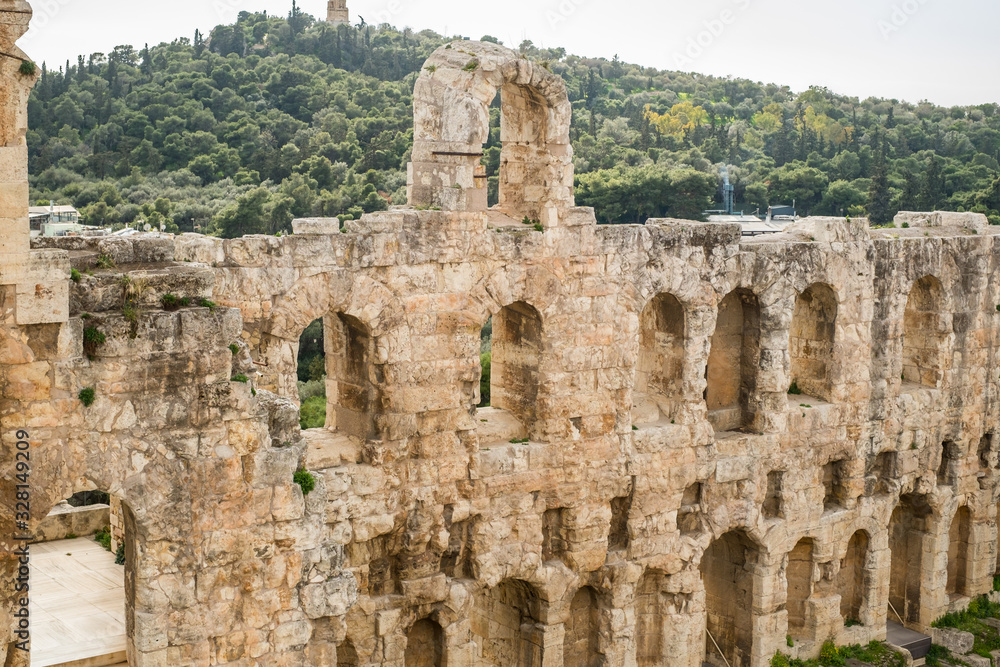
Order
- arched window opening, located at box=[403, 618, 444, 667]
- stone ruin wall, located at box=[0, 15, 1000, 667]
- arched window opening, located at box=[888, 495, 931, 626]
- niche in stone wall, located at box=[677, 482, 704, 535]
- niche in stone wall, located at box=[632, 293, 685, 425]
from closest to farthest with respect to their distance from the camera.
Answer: stone ruin wall, located at box=[0, 15, 1000, 667]
arched window opening, located at box=[403, 618, 444, 667]
niche in stone wall, located at box=[632, 293, 685, 425]
niche in stone wall, located at box=[677, 482, 704, 535]
arched window opening, located at box=[888, 495, 931, 626]

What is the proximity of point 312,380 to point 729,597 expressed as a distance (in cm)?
1347

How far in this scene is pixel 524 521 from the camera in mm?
17188

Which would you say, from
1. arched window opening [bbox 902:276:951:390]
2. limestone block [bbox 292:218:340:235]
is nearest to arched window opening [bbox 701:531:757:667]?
arched window opening [bbox 902:276:951:390]

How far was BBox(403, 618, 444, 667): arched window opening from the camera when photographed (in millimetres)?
17016

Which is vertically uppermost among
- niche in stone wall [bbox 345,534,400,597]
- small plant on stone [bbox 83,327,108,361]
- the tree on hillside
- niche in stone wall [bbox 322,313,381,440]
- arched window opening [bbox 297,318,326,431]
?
the tree on hillside

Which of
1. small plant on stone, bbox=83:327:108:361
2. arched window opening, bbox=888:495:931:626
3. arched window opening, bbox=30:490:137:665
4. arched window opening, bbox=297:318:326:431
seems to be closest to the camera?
small plant on stone, bbox=83:327:108:361

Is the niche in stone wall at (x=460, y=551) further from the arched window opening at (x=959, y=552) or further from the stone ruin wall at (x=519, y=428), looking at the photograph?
the arched window opening at (x=959, y=552)

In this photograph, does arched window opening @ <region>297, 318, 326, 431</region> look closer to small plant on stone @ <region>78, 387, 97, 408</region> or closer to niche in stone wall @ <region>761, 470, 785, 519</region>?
niche in stone wall @ <region>761, 470, 785, 519</region>

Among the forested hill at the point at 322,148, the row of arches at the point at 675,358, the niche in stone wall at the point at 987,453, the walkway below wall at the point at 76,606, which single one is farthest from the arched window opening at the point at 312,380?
the niche in stone wall at the point at 987,453

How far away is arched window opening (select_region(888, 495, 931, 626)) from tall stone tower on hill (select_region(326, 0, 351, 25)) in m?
34.4

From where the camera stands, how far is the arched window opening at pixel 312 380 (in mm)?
27569

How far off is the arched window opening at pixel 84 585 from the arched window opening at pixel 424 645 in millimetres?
4090

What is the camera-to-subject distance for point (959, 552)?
78.5 feet

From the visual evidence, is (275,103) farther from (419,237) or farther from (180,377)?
(180,377)
